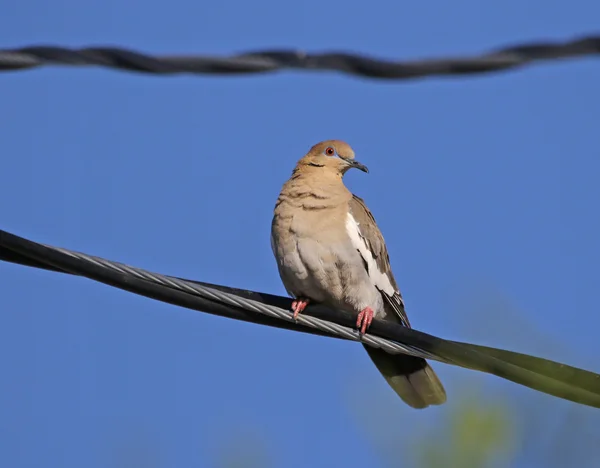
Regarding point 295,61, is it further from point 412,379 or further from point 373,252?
point 412,379

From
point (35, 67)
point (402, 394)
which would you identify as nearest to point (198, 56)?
point (35, 67)

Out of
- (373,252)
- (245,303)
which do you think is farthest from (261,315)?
(373,252)

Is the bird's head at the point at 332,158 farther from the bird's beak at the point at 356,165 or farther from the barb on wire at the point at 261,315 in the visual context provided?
the barb on wire at the point at 261,315

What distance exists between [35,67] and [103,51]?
173 millimetres

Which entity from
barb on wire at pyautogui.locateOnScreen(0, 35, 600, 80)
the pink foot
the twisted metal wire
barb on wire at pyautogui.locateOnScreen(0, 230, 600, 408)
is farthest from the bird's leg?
barb on wire at pyautogui.locateOnScreen(0, 35, 600, 80)

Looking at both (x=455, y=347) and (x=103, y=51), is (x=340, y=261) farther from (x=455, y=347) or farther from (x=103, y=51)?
(x=103, y=51)

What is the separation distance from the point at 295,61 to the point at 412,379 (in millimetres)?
3401

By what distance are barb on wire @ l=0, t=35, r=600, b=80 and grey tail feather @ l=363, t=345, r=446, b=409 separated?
3.27 m

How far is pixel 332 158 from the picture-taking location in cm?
596

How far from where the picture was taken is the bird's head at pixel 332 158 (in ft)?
19.3

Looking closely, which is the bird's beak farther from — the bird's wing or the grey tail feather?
the grey tail feather

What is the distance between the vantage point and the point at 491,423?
143 inches

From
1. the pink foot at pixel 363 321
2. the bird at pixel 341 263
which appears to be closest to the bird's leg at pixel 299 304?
the bird at pixel 341 263

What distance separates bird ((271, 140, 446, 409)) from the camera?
207 inches
